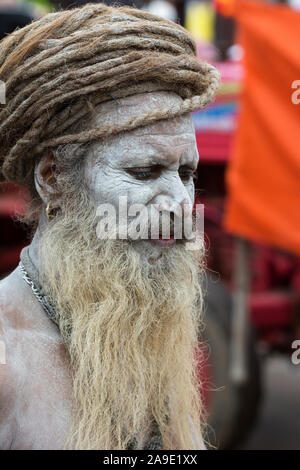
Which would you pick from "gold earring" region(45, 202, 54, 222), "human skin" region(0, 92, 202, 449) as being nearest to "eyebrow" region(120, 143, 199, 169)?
"human skin" region(0, 92, 202, 449)

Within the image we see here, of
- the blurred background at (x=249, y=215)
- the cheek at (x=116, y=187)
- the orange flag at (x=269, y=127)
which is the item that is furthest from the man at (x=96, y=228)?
the orange flag at (x=269, y=127)

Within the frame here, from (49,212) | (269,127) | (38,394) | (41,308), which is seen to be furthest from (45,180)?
(269,127)

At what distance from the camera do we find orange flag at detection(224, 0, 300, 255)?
3.94 m

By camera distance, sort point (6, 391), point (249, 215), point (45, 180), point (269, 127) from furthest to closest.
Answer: point (249, 215), point (269, 127), point (45, 180), point (6, 391)

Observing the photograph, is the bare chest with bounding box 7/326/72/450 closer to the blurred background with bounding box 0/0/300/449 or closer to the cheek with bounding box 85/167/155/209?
the cheek with bounding box 85/167/155/209

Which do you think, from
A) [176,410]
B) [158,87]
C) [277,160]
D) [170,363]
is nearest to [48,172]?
[158,87]

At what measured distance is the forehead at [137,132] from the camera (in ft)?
5.27

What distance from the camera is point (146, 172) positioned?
164 centimetres

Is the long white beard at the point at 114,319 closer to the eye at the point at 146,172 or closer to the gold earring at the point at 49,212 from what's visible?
the gold earring at the point at 49,212

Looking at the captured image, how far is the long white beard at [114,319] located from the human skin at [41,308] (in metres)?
0.04

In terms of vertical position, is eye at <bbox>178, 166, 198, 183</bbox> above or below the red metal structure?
above

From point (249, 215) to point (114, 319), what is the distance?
255 centimetres

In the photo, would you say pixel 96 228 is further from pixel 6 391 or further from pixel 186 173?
pixel 6 391

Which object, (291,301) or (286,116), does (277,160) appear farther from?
(291,301)
